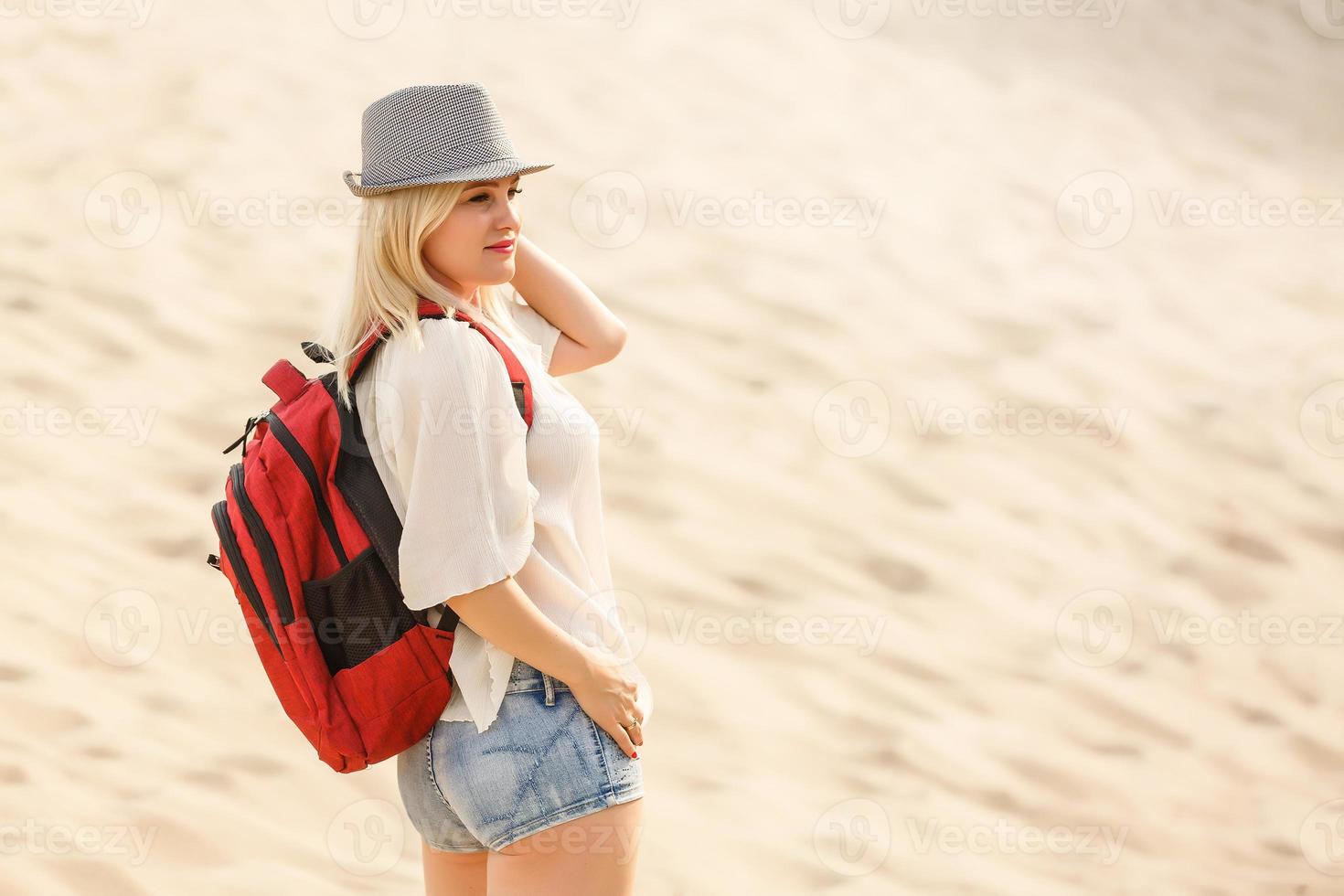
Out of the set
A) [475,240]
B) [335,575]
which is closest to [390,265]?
[475,240]

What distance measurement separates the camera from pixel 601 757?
5.48 feet

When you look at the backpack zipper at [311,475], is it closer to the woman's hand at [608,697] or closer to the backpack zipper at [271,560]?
the backpack zipper at [271,560]

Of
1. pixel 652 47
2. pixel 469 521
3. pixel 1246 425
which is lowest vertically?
pixel 1246 425

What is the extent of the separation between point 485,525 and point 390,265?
39 centimetres

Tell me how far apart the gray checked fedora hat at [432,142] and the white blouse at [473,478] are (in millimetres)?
204

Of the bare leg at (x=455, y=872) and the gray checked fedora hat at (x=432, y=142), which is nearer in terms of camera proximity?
the gray checked fedora hat at (x=432, y=142)

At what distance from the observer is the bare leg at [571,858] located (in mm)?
1641

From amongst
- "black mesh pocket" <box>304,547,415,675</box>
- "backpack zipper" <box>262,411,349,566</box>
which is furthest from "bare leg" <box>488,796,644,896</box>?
"backpack zipper" <box>262,411,349,566</box>

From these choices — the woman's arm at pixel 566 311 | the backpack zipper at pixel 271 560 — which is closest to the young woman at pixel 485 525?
the backpack zipper at pixel 271 560

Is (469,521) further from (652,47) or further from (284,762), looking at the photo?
(652,47)

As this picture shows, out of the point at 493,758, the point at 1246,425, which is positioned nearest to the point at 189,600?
the point at 493,758

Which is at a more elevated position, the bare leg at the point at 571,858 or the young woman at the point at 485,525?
the young woman at the point at 485,525

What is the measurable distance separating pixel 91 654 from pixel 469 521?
2.73 meters

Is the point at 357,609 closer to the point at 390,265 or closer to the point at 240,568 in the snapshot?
the point at 240,568
